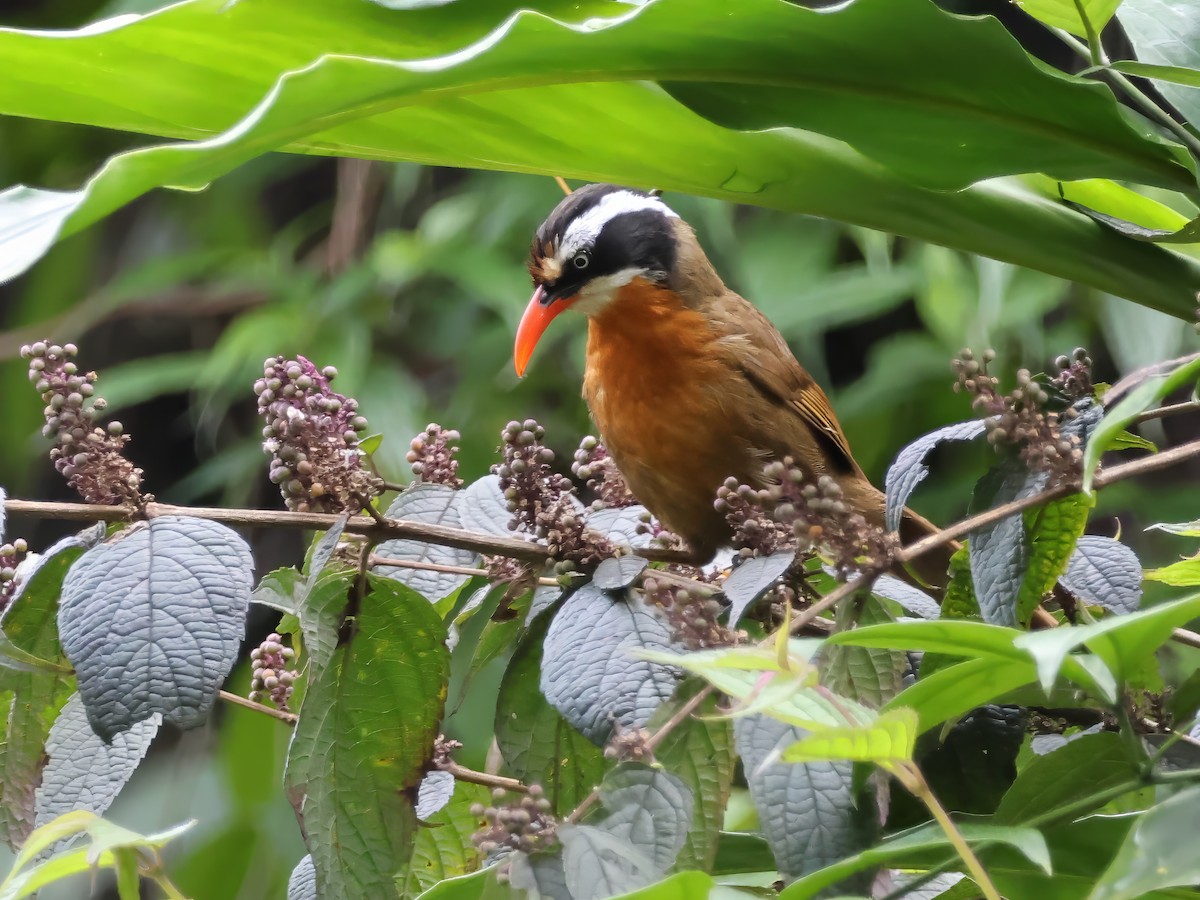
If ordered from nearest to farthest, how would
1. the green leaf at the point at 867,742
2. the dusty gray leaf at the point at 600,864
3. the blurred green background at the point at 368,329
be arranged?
the green leaf at the point at 867,742
the dusty gray leaf at the point at 600,864
the blurred green background at the point at 368,329

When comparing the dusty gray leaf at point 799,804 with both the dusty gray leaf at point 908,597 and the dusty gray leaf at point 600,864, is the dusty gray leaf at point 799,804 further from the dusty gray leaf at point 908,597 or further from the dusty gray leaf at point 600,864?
the dusty gray leaf at point 908,597

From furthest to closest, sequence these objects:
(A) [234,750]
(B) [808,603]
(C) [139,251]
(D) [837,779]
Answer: (C) [139,251] → (A) [234,750] → (B) [808,603] → (D) [837,779]

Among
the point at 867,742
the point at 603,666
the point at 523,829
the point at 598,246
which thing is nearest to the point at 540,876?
the point at 523,829

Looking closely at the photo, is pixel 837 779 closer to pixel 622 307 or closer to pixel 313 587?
pixel 313 587

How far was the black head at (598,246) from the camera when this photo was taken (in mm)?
1661

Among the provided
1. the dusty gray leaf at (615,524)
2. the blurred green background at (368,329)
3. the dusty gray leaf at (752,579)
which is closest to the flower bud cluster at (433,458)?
the dusty gray leaf at (615,524)

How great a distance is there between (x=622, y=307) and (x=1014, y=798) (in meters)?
1.06

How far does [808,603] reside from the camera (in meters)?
0.94

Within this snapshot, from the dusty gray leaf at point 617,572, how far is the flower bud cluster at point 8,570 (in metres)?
0.41

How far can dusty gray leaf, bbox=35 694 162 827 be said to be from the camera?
0.83 m

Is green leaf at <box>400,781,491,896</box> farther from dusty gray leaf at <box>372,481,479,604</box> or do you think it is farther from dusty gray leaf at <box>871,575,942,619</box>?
dusty gray leaf at <box>871,575,942,619</box>

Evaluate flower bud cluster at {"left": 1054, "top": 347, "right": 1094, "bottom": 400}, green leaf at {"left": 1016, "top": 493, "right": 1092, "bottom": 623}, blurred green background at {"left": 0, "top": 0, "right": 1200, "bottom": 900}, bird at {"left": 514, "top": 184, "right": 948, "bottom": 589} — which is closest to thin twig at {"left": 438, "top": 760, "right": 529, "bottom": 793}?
green leaf at {"left": 1016, "top": 493, "right": 1092, "bottom": 623}

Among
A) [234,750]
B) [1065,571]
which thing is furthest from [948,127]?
[234,750]

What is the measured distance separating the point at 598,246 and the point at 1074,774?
110cm
